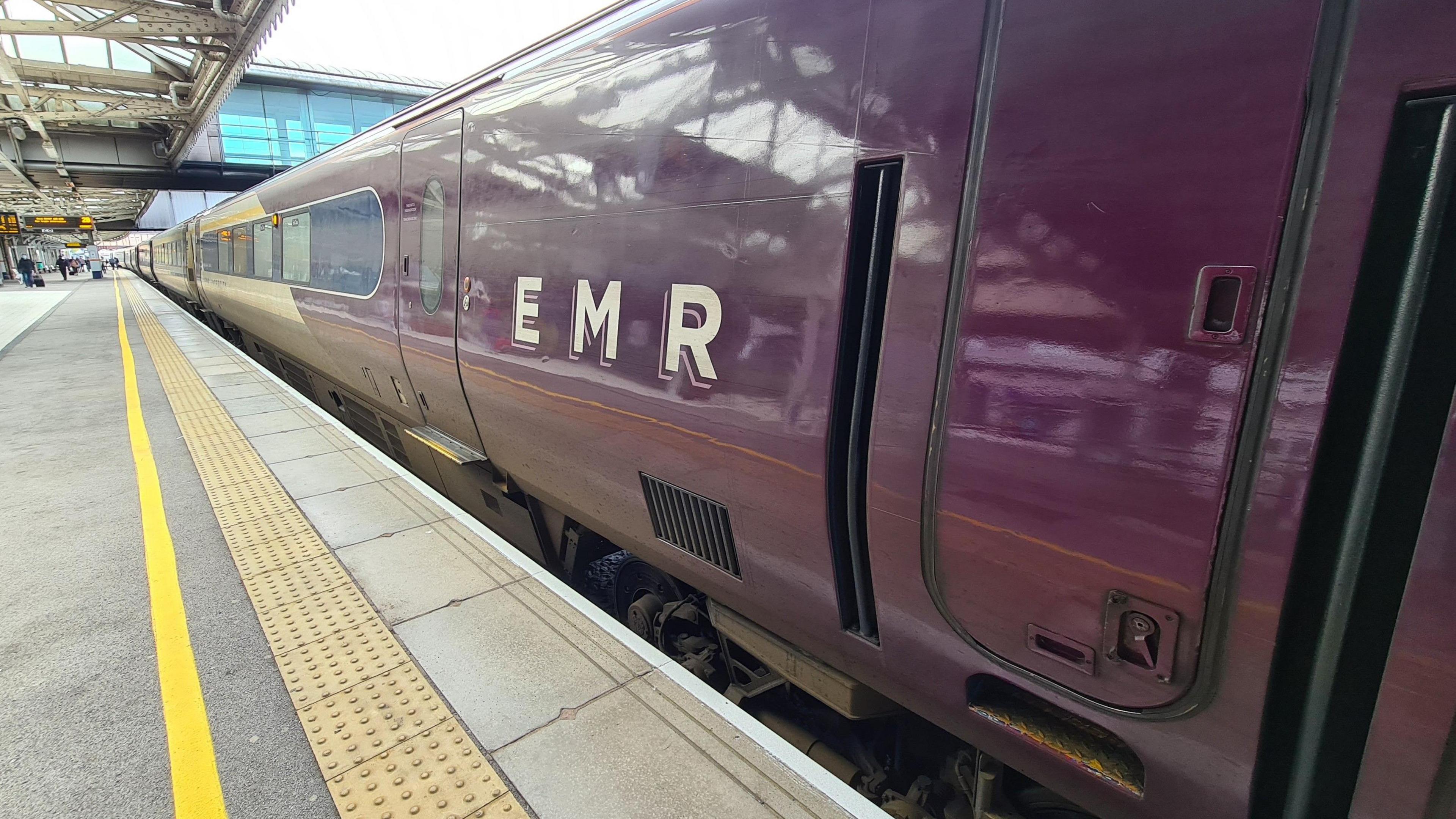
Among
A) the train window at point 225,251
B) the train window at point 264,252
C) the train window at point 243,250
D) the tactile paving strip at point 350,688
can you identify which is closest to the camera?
the tactile paving strip at point 350,688

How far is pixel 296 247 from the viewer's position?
606 centimetres

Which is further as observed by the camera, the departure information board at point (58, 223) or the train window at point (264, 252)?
the departure information board at point (58, 223)

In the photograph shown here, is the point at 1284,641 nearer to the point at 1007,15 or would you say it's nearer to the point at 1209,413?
the point at 1209,413

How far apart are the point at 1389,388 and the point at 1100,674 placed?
669mm

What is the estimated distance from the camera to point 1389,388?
0.97 metres

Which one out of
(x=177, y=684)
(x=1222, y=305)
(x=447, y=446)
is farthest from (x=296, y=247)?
(x=1222, y=305)

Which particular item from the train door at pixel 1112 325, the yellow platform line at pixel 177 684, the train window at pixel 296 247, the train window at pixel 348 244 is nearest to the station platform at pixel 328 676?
the yellow platform line at pixel 177 684

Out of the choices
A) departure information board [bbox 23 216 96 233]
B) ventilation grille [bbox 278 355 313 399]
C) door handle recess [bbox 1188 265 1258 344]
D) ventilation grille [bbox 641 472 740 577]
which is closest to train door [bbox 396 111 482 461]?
ventilation grille [bbox 641 472 740 577]

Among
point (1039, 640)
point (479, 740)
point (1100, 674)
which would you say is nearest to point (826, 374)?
point (1039, 640)

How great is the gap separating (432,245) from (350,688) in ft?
7.33

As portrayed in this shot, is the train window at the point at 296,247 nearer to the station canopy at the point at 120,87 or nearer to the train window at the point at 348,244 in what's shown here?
the train window at the point at 348,244

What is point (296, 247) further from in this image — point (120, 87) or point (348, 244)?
point (120, 87)

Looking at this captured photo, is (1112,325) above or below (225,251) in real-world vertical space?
below

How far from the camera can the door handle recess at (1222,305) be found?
1030mm
